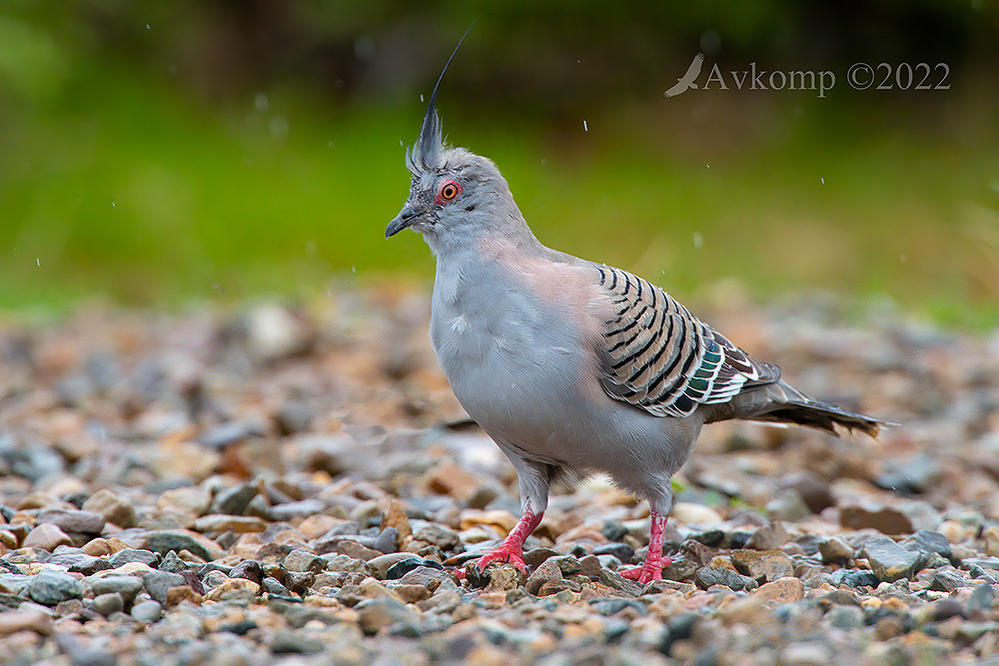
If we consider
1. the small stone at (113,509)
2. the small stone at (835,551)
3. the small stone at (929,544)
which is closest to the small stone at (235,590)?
the small stone at (113,509)

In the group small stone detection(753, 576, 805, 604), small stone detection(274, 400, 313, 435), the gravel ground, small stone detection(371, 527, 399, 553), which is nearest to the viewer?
the gravel ground

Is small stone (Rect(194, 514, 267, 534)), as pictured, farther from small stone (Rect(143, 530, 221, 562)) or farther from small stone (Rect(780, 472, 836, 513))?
small stone (Rect(780, 472, 836, 513))

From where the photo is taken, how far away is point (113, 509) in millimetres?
4492

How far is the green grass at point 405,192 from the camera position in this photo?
1182cm

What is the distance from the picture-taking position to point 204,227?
12.9 meters

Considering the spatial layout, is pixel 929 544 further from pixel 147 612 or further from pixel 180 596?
pixel 147 612

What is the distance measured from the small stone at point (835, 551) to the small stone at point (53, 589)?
250 centimetres

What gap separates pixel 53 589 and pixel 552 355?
1.69m

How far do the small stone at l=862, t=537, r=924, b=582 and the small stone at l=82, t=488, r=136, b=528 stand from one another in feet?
8.88

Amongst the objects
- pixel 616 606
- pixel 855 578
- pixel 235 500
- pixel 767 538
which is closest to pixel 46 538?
pixel 235 500

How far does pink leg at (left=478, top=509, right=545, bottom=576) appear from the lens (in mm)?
4184

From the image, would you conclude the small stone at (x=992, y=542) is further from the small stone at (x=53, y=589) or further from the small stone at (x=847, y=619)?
the small stone at (x=53, y=589)

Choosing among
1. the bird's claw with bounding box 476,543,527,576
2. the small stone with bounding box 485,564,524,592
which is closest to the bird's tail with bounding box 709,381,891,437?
the bird's claw with bounding box 476,543,527,576

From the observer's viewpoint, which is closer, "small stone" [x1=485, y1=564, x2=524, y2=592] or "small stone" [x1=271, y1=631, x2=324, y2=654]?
"small stone" [x1=271, y1=631, x2=324, y2=654]
